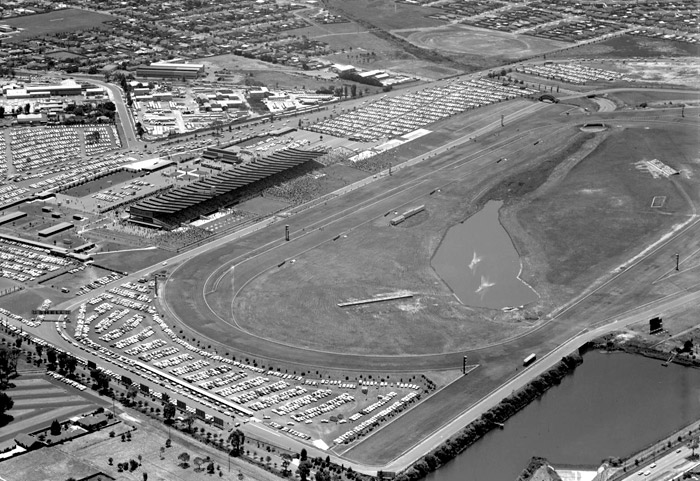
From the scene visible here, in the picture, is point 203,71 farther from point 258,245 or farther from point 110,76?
point 258,245

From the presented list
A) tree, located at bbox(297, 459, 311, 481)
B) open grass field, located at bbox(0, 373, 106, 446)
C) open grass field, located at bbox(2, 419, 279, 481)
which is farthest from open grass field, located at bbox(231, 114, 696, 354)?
tree, located at bbox(297, 459, 311, 481)

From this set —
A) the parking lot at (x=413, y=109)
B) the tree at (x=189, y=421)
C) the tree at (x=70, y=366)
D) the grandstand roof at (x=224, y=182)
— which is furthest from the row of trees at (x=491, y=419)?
the parking lot at (x=413, y=109)

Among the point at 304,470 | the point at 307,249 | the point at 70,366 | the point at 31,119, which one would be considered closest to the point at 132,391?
the point at 70,366

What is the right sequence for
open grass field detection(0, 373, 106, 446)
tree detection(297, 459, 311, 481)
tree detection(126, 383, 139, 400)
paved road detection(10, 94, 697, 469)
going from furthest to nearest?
paved road detection(10, 94, 697, 469) < tree detection(126, 383, 139, 400) < open grass field detection(0, 373, 106, 446) < tree detection(297, 459, 311, 481)

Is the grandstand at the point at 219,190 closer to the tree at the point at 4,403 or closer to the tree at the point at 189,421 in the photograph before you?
the tree at the point at 4,403

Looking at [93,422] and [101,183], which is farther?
[101,183]

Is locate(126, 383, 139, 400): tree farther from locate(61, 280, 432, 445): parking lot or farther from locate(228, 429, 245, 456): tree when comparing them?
locate(228, 429, 245, 456): tree

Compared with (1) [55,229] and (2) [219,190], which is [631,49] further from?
(1) [55,229]
